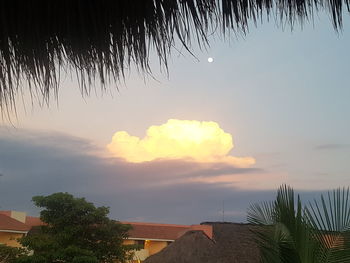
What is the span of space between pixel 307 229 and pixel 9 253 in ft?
41.9

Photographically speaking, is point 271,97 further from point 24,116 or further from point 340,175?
point 24,116

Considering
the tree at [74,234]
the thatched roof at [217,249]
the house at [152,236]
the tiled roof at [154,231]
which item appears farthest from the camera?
the tiled roof at [154,231]

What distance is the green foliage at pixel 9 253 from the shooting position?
43.9 feet

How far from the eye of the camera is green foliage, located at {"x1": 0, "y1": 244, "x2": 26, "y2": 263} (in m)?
13.4

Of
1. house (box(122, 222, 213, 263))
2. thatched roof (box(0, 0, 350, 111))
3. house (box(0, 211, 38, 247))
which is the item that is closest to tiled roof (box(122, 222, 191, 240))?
house (box(122, 222, 213, 263))

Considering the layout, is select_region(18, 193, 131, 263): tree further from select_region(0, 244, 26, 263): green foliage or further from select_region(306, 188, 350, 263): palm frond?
select_region(306, 188, 350, 263): palm frond

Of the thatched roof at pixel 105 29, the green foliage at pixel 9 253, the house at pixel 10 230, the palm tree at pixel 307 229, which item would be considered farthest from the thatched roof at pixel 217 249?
the house at pixel 10 230

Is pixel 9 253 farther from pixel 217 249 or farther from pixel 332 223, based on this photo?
pixel 332 223

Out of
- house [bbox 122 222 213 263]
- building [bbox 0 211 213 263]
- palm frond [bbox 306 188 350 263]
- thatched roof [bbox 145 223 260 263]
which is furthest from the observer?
house [bbox 122 222 213 263]

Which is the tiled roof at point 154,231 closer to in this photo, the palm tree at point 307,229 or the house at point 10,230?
the house at point 10,230

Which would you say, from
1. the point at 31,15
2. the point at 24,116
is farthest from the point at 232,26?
the point at 24,116

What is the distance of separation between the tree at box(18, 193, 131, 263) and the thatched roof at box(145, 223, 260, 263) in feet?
19.9

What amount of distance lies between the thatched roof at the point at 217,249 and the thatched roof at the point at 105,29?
19.8ft

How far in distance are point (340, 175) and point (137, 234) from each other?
725 inches
